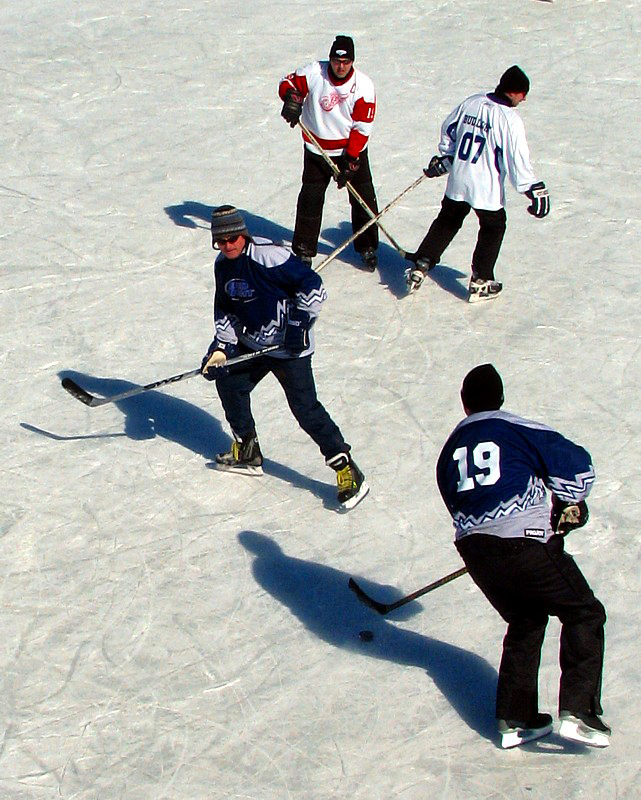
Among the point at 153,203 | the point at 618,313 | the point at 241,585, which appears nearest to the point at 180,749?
the point at 241,585

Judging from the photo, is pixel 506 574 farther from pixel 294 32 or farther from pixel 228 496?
pixel 294 32

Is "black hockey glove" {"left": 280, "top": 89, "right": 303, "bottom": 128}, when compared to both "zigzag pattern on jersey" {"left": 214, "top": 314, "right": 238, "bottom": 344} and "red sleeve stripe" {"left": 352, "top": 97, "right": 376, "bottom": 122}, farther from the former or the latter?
"zigzag pattern on jersey" {"left": 214, "top": 314, "right": 238, "bottom": 344}

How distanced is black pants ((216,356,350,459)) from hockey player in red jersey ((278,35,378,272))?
210cm

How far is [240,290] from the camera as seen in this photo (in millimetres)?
4945

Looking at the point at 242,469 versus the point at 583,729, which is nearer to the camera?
the point at 583,729

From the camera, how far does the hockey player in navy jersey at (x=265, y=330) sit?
487 cm

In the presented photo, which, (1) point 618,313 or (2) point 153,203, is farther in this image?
(2) point 153,203

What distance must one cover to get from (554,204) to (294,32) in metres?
3.88

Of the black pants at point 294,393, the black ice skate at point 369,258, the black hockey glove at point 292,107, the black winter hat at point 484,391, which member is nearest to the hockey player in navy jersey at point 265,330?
the black pants at point 294,393

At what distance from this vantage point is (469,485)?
12.7 feet

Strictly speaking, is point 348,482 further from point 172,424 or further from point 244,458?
point 172,424

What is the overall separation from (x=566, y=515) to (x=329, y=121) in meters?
3.63

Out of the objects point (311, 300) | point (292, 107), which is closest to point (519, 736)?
point (311, 300)

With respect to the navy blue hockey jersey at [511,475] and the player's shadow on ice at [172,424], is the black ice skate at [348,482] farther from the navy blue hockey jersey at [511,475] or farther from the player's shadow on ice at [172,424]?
the navy blue hockey jersey at [511,475]
